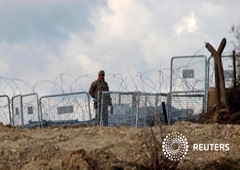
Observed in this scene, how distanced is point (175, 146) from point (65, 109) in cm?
486

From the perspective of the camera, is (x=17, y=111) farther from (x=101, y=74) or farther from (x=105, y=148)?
(x=105, y=148)

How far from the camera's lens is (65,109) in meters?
15.3

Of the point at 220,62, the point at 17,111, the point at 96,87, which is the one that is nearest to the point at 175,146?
the point at 220,62

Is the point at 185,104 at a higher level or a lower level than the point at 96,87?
lower

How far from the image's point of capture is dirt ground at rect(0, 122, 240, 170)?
9.47m

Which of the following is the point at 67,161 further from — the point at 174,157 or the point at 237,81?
the point at 237,81

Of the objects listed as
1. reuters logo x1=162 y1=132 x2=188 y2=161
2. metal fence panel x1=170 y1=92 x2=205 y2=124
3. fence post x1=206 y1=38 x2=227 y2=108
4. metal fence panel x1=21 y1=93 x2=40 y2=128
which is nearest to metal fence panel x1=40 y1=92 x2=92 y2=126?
metal fence panel x1=21 y1=93 x2=40 y2=128

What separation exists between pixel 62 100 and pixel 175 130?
13.5 ft

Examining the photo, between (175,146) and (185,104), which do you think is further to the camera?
(185,104)

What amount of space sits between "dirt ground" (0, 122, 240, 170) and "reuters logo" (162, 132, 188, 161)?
0.33 ft

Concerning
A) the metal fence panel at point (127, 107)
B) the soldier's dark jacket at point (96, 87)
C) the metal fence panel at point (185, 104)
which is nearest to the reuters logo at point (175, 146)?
the metal fence panel at point (127, 107)

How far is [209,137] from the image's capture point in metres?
11.8

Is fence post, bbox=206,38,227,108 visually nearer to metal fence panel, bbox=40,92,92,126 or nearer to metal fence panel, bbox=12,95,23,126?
metal fence panel, bbox=40,92,92,126

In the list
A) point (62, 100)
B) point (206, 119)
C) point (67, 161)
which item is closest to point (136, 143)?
point (67, 161)
